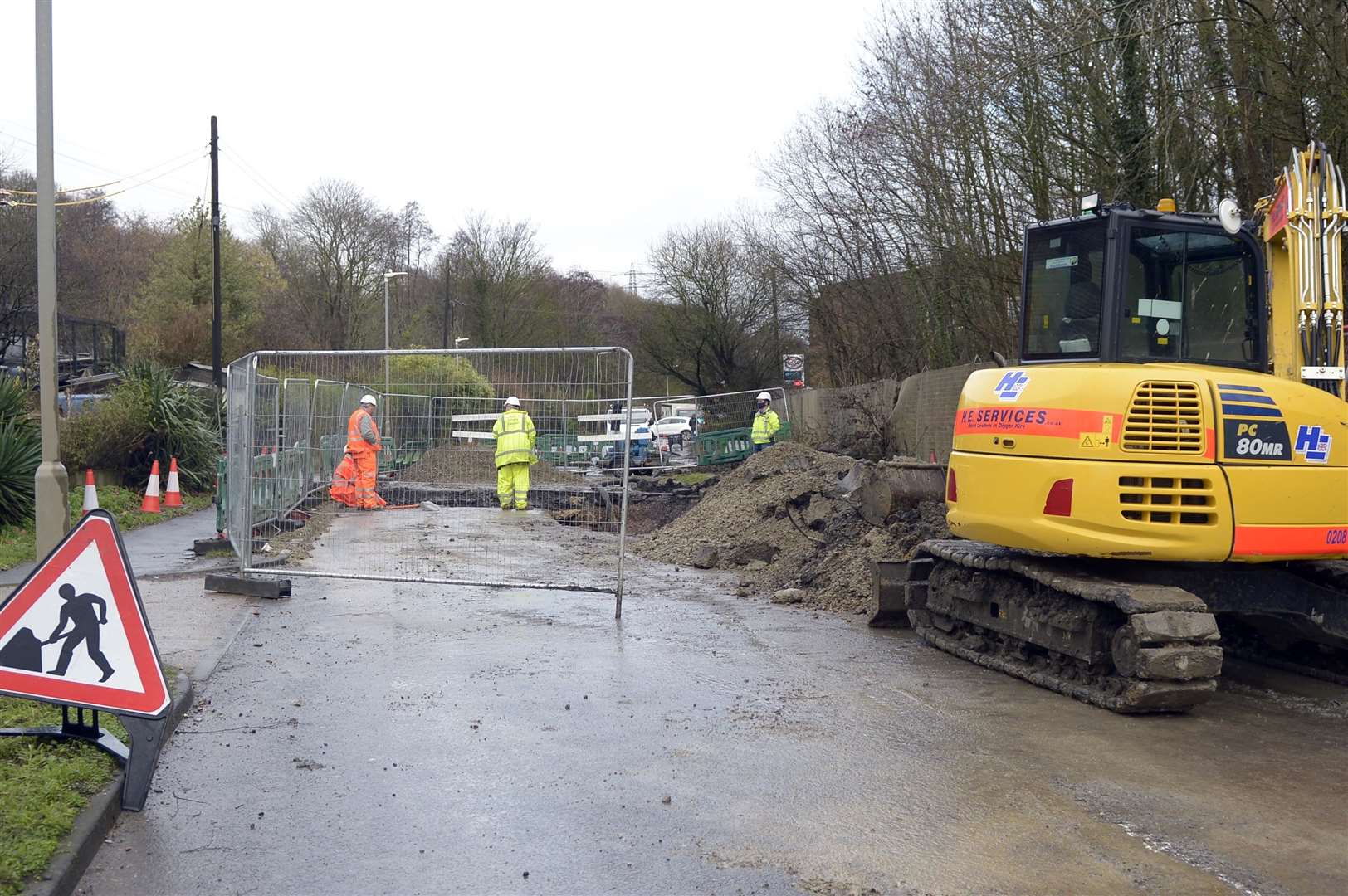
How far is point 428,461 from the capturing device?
450 inches

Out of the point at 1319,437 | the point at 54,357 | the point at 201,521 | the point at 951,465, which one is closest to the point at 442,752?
the point at 951,465

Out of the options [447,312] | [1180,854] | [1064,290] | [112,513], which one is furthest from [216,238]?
[1180,854]

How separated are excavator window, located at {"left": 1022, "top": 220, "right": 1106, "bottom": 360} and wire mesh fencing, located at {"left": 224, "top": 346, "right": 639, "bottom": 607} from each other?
3598 mm

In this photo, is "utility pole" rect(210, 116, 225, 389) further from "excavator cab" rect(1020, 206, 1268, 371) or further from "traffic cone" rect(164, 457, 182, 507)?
"excavator cab" rect(1020, 206, 1268, 371)

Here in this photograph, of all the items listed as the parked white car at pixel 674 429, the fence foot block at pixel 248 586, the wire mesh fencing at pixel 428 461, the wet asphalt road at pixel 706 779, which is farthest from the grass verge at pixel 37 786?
the parked white car at pixel 674 429

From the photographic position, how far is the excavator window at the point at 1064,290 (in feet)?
25.6

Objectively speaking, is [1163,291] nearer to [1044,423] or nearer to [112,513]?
[1044,423]

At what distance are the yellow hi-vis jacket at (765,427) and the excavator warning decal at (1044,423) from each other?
18149mm

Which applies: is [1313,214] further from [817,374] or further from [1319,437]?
[817,374]

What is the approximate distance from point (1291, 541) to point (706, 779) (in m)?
3.93

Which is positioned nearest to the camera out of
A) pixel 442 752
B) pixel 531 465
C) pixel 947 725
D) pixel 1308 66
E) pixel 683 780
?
pixel 683 780

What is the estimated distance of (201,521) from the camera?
17.8 meters

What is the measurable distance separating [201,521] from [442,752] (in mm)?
12901

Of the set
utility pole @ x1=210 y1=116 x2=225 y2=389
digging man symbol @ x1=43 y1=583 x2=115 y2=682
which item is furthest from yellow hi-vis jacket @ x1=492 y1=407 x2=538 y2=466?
utility pole @ x1=210 y1=116 x2=225 y2=389
